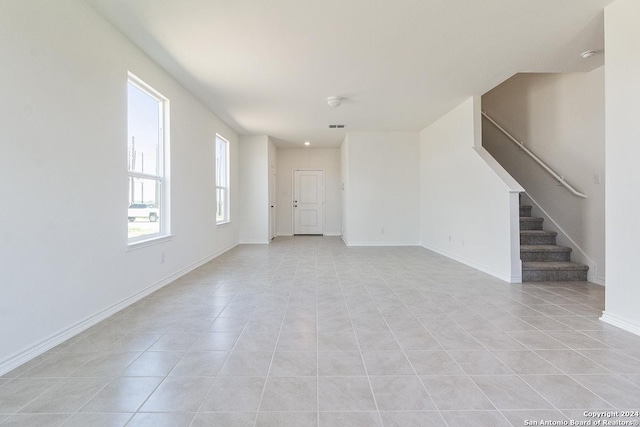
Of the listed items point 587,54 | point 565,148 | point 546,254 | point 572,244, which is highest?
point 587,54

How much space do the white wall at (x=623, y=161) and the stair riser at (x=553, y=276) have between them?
1290mm

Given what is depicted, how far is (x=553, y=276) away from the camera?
3691 millimetres

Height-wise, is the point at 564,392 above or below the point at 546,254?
below

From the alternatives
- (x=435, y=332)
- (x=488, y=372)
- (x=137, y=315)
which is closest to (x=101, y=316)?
(x=137, y=315)

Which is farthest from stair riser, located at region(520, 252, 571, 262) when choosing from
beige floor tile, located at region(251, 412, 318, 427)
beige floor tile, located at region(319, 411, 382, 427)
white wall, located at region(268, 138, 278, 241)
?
white wall, located at region(268, 138, 278, 241)

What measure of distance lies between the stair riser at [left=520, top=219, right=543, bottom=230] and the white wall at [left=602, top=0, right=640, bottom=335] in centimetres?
225

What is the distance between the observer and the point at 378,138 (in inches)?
265

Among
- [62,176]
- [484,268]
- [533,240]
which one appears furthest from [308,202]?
[62,176]

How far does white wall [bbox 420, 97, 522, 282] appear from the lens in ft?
12.3

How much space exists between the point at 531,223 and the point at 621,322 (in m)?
2.52

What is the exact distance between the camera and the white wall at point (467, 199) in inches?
147

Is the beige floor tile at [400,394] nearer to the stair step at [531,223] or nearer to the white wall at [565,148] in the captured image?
the white wall at [565,148]

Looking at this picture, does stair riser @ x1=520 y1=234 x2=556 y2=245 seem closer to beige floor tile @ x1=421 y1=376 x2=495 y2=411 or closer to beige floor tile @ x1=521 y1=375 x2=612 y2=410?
beige floor tile @ x1=521 y1=375 x2=612 y2=410

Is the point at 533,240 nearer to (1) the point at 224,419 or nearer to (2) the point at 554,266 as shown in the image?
(2) the point at 554,266
